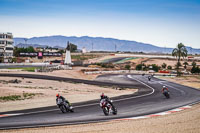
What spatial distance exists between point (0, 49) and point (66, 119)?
89.7m

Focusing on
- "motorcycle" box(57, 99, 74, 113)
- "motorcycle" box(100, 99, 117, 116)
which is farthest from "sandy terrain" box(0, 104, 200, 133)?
"motorcycle" box(57, 99, 74, 113)

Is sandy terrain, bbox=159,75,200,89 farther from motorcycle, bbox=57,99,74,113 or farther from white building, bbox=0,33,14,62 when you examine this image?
white building, bbox=0,33,14,62

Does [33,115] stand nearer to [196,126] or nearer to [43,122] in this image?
[43,122]

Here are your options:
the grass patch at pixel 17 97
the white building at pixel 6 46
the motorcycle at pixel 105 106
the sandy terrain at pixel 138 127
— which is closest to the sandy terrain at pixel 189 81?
the grass patch at pixel 17 97

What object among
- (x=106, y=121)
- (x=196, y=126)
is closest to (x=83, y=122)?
(x=106, y=121)

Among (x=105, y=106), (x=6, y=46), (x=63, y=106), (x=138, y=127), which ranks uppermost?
(x=6, y=46)

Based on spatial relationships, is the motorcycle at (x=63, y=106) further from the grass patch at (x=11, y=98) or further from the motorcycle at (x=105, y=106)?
the grass patch at (x=11, y=98)

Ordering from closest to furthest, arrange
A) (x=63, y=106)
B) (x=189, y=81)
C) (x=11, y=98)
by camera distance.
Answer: (x=63, y=106), (x=11, y=98), (x=189, y=81)

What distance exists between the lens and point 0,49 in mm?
100000

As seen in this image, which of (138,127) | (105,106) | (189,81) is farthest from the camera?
(189,81)

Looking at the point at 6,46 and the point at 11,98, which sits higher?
the point at 6,46

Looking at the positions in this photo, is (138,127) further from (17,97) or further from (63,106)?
(17,97)

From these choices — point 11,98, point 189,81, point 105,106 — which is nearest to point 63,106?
point 105,106

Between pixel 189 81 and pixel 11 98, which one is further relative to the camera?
pixel 189 81
